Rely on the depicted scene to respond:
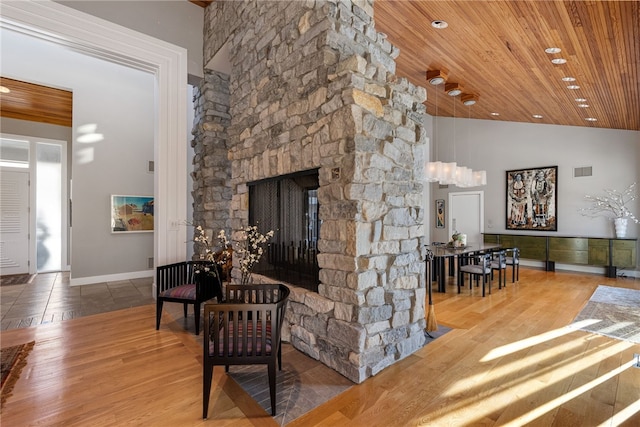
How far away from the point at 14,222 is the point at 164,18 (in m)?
5.40

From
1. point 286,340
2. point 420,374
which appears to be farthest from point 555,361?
point 286,340

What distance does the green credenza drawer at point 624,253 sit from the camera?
235 inches

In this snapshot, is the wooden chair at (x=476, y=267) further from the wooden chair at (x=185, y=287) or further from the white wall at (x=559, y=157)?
the wooden chair at (x=185, y=287)

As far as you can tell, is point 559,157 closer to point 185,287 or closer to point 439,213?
point 439,213

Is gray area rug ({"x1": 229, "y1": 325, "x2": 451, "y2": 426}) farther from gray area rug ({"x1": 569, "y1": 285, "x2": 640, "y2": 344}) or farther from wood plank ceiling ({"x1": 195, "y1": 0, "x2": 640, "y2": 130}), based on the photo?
wood plank ceiling ({"x1": 195, "y1": 0, "x2": 640, "y2": 130})

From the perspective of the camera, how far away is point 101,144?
225 inches

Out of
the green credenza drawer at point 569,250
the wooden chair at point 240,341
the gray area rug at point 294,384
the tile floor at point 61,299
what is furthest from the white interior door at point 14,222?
the green credenza drawer at point 569,250

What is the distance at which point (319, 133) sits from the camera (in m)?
2.60

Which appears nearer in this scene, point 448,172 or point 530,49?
point 530,49

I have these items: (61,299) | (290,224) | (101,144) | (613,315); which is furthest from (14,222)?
(613,315)

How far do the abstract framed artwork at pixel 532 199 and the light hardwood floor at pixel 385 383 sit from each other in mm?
4678

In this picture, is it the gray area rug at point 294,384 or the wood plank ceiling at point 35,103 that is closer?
the gray area rug at point 294,384

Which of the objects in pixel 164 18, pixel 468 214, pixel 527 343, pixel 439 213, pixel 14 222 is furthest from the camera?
pixel 439 213

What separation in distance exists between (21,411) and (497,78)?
6231 millimetres
